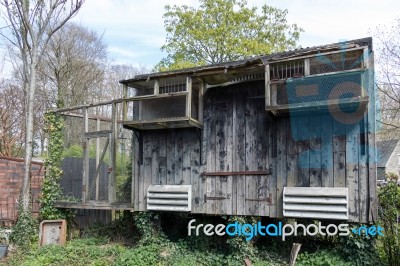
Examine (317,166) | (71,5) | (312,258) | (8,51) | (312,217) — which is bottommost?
(312,258)

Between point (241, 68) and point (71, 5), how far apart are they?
4.79 metres

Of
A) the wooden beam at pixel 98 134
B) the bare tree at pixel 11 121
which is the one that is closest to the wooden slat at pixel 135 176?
the wooden beam at pixel 98 134

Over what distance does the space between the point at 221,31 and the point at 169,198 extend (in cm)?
1197

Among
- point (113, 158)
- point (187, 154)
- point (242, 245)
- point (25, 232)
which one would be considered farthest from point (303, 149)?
point (25, 232)

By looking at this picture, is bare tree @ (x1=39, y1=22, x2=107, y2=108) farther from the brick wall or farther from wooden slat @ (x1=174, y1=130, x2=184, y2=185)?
wooden slat @ (x1=174, y1=130, x2=184, y2=185)

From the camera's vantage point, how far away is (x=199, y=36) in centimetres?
1692

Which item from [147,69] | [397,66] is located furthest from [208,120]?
[147,69]

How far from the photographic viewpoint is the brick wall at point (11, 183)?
8898 mm

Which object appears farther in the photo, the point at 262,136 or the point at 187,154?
the point at 187,154

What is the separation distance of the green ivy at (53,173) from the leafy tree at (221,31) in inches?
367

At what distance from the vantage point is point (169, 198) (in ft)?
21.1

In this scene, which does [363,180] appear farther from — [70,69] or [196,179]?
[70,69]

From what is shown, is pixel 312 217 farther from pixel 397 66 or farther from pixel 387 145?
pixel 387 145

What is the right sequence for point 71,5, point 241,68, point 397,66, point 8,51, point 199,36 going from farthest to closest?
point 199,36 → point 8,51 → point 397,66 → point 71,5 → point 241,68
